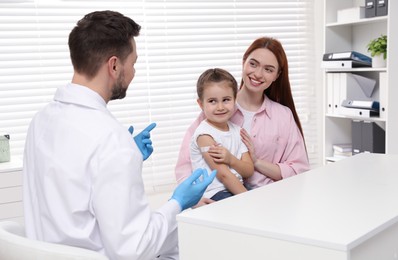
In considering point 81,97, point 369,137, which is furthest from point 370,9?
point 81,97

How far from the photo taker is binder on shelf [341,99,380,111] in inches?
143

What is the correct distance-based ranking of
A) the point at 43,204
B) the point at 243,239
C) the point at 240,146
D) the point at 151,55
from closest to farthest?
the point at 243,239
the point at 43,204
the point at 240,146
the point at 151,55

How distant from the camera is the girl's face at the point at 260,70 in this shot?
7.93 feet

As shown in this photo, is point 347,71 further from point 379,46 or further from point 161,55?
point 161,55

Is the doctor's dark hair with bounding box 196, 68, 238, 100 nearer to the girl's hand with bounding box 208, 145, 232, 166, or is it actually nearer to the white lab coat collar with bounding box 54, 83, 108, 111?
the girl's hand with bounding box 208, 145, 232, 166

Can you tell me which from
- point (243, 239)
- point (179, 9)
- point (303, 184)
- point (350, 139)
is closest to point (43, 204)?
point (243, 239)

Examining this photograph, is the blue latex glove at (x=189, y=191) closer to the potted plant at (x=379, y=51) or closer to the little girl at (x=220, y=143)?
the little girl at (x=220, y=143)


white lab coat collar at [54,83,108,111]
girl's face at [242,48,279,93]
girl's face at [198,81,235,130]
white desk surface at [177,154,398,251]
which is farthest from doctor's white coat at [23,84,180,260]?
girl's face at [242,48,279,93]

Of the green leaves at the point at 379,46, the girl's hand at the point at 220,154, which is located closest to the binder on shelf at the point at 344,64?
the green leaves at the point at 379,46

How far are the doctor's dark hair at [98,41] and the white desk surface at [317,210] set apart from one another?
1.85 feet

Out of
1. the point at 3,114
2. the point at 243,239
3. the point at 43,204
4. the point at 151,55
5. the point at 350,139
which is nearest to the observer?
the point at 243,239

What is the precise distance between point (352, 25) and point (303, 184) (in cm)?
271

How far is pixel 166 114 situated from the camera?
3.96 meters

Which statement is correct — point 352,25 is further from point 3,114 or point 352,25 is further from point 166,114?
point 3,114
